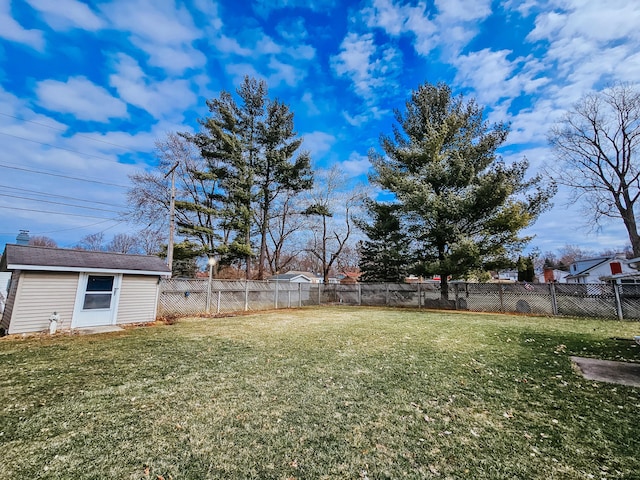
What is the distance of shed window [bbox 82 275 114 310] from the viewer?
27.5 feet

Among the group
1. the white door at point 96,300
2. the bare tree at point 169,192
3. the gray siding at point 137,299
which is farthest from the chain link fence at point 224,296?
the bare tree at point 169,192

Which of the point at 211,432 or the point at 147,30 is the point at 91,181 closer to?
the point at 147,30

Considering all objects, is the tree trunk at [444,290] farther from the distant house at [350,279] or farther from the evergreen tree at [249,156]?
the evergreen tree at [249,156]

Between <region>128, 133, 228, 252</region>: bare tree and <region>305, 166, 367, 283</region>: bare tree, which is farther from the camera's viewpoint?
<region>305, 166, 367, 283</region>: bare tree

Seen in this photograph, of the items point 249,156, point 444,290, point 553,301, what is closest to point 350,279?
point 444,290

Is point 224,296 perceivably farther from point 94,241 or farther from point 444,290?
point 94,241

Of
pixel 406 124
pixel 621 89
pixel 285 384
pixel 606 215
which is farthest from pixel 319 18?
pixel 606 215

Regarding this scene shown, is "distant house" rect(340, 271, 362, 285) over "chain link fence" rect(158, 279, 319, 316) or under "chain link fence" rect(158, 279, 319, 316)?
over

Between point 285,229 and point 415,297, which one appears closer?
point 415,297

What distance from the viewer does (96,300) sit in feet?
28.0

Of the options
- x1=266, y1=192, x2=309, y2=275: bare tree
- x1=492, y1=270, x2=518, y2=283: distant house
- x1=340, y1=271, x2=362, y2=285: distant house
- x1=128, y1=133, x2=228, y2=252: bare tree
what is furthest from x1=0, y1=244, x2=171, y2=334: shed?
x1=492, y1=270, x2=518, y2=283: distant house

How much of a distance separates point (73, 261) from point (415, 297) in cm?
1539

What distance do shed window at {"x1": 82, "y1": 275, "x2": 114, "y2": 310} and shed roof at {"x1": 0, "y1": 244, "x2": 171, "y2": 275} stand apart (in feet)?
1.48

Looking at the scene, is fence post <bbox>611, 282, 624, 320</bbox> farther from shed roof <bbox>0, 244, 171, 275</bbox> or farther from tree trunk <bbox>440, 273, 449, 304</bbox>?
shed roof <bbox>0, 244, 171, 275</bbox>
